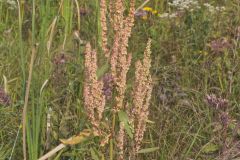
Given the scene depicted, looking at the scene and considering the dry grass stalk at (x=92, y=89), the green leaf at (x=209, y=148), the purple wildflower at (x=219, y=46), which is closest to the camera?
the dry grass stalk at (x=92, y=89)

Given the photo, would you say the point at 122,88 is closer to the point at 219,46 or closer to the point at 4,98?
Answer: the point at 4,98

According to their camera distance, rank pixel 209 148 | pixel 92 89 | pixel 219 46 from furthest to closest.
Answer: pixel 219 46 → pixel 209 148 → pixel 92 89

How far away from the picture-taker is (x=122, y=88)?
1747 millimetres

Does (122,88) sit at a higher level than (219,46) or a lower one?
higher

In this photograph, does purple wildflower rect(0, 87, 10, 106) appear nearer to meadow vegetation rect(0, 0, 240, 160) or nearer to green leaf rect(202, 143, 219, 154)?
meadow vegetation rect(0, 0, 240, 160)

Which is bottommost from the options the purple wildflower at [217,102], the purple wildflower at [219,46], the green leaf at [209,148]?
the green leaf at [209,148]

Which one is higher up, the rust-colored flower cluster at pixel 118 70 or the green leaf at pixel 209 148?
the rust-colored flower cluster at pixel 118 70

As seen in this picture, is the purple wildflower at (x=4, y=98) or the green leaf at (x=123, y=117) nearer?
the green leaf at (x=123, y=117)

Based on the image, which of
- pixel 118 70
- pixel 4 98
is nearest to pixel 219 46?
pixel 4 98

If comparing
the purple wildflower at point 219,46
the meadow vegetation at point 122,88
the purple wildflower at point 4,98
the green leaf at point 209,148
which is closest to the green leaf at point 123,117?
the meadow vegetation at point 122,88

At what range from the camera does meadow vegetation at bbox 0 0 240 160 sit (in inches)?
69.9

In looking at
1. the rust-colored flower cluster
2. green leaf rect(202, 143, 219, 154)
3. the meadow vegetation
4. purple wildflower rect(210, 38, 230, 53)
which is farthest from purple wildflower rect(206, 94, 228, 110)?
purple wildflower rect(210, 38, 230, 53)

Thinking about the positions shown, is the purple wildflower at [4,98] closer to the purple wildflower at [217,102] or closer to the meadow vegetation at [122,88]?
the meadow vegetation at [122,88]

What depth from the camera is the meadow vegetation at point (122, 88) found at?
178cm
